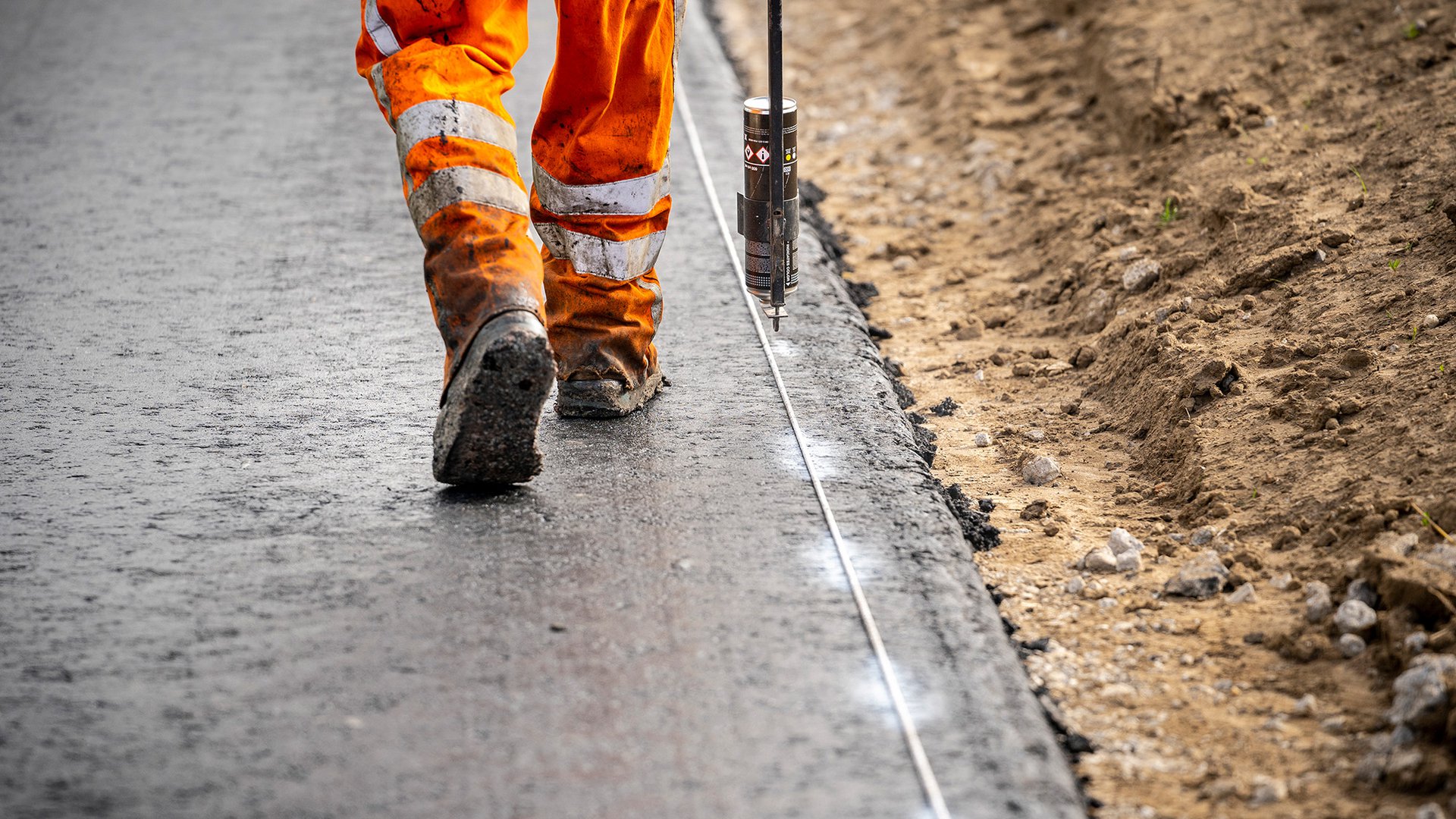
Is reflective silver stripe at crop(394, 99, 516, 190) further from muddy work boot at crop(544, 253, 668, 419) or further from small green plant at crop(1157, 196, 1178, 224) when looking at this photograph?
small green plant at crop(1157, 196, 1178, 224)

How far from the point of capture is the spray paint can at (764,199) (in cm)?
270

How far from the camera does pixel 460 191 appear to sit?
227 centimetres

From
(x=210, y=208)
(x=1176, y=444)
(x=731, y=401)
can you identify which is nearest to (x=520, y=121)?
(x=210, y=208)

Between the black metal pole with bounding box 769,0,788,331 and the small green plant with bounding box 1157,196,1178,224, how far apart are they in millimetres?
1348

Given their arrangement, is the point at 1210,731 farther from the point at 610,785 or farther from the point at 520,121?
the point at 520,121

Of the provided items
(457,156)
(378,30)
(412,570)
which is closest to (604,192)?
(457,156)

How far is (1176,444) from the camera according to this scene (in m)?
2.71

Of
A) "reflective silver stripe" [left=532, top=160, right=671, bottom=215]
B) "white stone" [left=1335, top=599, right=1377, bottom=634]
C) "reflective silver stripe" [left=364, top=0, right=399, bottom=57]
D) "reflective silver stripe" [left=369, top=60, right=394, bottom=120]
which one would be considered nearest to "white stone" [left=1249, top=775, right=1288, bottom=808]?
"white stone" [left=1335, top=599, right=1377, bottom=634]

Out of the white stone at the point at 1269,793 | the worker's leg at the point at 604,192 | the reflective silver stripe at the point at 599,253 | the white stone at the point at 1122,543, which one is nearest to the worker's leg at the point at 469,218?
the worker's leg at the point at 604,192

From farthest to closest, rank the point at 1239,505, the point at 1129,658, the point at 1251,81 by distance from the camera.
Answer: the point at 1251,81, the point at 1239,505, the point at 1129,658

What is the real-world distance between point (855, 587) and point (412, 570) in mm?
811

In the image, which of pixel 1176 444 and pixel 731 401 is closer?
pixel 1176 444

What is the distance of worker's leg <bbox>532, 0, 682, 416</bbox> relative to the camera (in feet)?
8.40

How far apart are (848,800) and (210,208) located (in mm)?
3126
